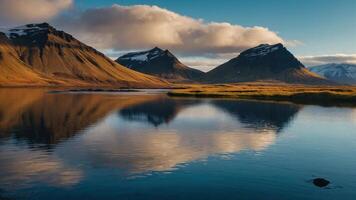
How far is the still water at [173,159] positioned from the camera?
33062mm

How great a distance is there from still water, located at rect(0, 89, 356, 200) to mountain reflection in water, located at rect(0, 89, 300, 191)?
106 mm

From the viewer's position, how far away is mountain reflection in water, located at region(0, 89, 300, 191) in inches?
1572

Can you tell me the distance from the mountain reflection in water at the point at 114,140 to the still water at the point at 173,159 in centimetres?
11

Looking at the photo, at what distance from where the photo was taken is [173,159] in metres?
44.3

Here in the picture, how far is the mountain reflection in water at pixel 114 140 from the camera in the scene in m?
39.9

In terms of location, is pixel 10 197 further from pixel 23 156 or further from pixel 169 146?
pixel 169 146

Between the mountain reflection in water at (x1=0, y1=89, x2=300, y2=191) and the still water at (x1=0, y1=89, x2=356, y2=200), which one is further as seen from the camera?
the mountain reflection in water at (x1=0, y1=89, x2=300, y2=191)

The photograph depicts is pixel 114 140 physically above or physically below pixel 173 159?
above

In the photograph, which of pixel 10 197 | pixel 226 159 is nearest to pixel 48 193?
pixel 10 197

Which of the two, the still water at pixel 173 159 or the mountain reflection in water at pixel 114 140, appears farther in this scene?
the mountain reflection in water at pixel 114 140

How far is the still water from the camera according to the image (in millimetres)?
33062

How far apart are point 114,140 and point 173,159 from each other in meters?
15.1

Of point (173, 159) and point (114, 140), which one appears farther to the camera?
point (114, 140)

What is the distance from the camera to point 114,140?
187ft
